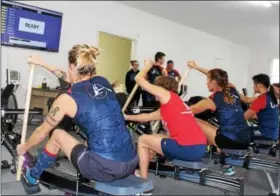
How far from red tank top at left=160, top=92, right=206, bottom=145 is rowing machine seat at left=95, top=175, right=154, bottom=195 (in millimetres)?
777

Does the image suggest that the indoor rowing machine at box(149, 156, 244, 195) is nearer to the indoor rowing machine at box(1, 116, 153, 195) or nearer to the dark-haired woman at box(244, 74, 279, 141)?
the indoor rowing machine at box(1, 116, 153, 195)

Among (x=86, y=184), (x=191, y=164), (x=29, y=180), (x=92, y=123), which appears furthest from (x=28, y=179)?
(x=191, y=164)

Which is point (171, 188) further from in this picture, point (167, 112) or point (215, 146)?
point (167, 112)

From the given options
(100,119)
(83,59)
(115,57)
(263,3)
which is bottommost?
(100,119)

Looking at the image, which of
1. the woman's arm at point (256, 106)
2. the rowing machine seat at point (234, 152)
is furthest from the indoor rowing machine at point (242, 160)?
the woman's arm at point (256, 106)

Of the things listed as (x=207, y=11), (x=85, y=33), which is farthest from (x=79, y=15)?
(x=207, y=11)

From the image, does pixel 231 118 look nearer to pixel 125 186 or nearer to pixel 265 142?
pixel 265 142

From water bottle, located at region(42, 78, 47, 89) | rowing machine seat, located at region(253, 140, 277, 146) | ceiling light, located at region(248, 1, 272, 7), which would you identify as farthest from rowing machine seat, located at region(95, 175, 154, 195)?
ceiling light, located at region(248, 1, 272, 7)

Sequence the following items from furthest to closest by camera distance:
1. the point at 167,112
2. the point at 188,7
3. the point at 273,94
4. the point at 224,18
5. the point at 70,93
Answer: the point at 224,18 → the point at 188,7 → the point at 273,94 → the point at 167,112 → the point at 70,93

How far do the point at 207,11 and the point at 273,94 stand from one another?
5.69 meters

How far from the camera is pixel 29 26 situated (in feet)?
22.8

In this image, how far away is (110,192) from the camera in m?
2.17

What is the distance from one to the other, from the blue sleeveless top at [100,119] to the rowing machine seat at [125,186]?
0.15 m

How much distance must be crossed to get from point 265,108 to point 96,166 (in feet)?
8.54
